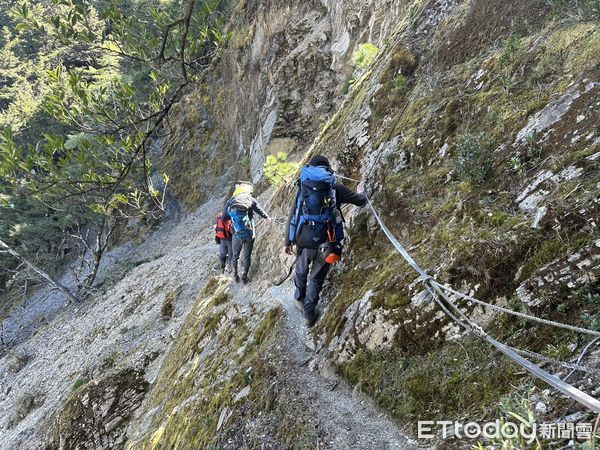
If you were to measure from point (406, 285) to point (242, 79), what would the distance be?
80.3 ft

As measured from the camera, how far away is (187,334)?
9.80 meters

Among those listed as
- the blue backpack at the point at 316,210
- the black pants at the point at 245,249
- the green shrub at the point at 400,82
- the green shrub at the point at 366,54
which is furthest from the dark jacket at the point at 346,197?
the green shrub at the point at 366,54

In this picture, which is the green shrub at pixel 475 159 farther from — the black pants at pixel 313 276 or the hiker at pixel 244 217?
the hiker at pixel 244 217

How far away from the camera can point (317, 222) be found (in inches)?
225

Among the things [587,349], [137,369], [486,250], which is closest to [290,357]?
[486,250]

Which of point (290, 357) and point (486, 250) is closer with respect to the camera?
point (486, 250)

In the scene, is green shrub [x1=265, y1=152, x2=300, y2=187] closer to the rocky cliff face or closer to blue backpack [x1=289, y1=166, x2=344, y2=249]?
the rocky cliff face

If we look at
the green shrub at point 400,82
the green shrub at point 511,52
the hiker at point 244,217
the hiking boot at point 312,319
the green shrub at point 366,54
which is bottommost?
the hiking boot at point 312,319

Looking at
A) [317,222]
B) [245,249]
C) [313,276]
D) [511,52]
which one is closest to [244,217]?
[245,249]

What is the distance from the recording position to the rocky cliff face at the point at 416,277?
11.5 feet

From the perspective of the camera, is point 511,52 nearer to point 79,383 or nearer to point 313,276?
point 313,276

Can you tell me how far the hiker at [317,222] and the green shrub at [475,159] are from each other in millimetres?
1536

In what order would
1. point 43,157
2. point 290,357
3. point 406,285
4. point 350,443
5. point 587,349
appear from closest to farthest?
point 587,349
point 43,157
point 350,443
point 406,285
point 290,357

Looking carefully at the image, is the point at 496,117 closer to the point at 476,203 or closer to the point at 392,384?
the point at 476,203
